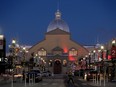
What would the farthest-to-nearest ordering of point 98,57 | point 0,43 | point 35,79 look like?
point 98,57, point 35,79, point 0,43

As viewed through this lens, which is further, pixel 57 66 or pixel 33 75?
pixel 57 66

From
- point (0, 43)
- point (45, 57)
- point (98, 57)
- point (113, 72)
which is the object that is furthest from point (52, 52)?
point (0, 43)

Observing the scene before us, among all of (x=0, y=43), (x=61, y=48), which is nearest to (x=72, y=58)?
(x=61, y=48)

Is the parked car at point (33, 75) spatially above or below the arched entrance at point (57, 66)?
below

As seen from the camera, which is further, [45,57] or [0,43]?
[45,57]

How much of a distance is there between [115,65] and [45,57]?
119m

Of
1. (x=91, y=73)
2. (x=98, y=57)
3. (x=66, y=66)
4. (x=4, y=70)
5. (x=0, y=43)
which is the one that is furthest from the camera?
(x=66, y=66)

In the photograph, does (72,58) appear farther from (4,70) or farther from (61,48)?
(4,70)

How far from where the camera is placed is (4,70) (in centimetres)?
11144

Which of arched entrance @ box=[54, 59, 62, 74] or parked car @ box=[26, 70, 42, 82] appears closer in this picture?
parked car @ box=[26, 70, 42, 82]

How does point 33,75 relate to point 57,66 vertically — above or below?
below

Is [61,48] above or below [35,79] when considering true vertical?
above

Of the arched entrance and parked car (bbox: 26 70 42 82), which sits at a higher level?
the arched entrance

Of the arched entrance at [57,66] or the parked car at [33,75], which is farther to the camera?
the arched entrance at [57,66]
